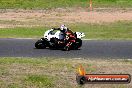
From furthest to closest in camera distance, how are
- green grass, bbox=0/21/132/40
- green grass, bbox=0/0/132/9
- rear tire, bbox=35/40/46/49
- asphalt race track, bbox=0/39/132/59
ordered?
green grass, bbox=0/0/132/9 → green grass, bbox=0/21/132/40 → rear tire, bbox=35/40/46/49 → asphalt race track, bbox=0/39/132/59

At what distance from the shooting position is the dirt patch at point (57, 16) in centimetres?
3694

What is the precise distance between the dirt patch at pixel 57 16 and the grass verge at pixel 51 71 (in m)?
17.3

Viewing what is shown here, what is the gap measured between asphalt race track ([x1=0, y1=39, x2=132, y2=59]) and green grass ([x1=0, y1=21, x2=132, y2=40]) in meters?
2.77

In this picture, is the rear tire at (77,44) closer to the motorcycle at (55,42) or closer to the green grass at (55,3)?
the motorcycle at (55,42)

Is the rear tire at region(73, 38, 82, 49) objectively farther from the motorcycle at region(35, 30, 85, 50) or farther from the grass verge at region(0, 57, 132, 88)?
the grass verge at region(0, 57, 132, 88)

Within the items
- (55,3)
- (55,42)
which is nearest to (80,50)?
(55,42)

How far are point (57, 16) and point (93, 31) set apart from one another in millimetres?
8479

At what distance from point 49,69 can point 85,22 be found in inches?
829

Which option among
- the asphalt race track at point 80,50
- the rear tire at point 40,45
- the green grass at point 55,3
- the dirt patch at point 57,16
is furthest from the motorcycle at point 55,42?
the green grass at point 55,3

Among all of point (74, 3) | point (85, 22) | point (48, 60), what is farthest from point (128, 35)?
point (74, 3)

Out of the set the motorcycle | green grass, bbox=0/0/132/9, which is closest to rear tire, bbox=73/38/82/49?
the motorcycle

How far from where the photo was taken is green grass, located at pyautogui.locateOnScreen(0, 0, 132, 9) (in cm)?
4719

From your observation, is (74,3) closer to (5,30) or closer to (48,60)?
(5,30)

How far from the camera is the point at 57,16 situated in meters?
40.1
